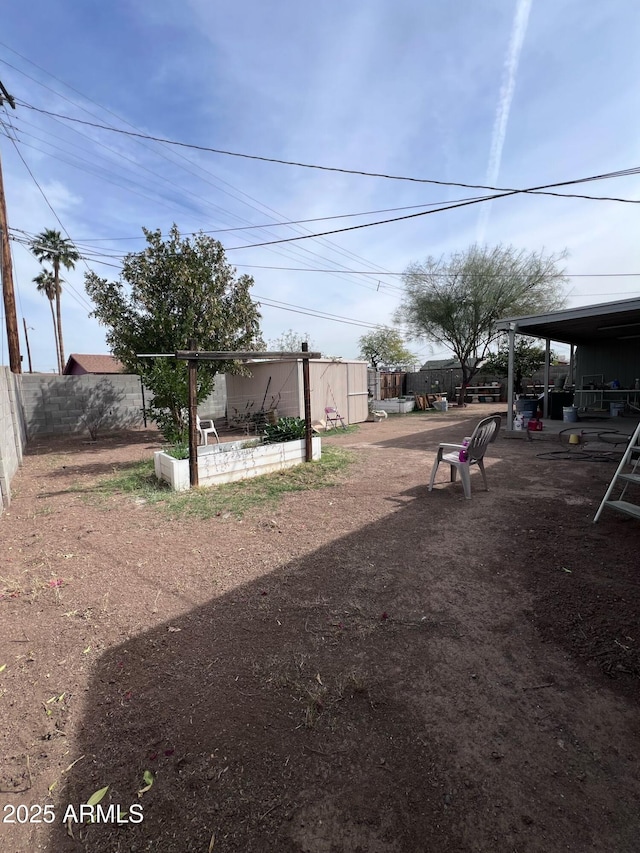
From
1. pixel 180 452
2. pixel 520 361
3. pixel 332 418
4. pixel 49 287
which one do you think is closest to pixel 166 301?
pixel 180 452

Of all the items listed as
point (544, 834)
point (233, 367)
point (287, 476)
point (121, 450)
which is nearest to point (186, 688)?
point (544, 834)

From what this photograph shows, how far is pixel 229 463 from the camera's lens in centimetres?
571

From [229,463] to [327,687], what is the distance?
13.6 ft

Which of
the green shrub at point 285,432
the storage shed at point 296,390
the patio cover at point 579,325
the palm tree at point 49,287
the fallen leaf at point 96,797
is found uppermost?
the palm tree at point 49,287

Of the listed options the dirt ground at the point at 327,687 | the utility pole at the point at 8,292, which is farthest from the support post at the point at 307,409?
the utility pole at the point at 8,292

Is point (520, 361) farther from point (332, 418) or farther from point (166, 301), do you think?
point (166, 301)

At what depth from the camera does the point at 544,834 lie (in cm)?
121

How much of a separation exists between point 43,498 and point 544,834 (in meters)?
5.69

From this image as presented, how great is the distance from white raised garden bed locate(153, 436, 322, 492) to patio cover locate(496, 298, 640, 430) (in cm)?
581

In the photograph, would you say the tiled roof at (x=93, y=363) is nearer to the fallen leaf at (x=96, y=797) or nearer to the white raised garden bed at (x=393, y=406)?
the white raised garden bed at (x=393, y=406)

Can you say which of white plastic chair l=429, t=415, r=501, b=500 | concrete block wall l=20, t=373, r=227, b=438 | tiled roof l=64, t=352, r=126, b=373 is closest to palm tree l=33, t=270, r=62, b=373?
tiled roof l=64, t=352, r=126, b=373

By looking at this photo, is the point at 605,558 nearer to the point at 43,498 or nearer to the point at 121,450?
the point at 43,498

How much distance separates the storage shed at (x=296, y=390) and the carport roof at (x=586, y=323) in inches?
187

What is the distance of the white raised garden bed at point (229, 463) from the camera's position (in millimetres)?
5332
